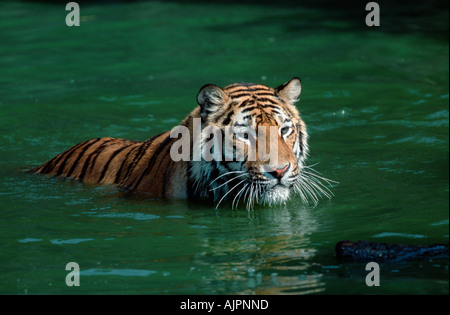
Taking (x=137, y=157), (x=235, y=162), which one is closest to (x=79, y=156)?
(x=137, y=157)

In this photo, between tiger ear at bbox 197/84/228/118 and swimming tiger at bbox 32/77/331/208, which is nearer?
swimming tiger at bbox 32/77/331/208

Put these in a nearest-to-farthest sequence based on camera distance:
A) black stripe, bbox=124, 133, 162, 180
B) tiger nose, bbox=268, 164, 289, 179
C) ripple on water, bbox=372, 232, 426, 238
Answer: ripple on water, bbox=372, 232, 426, 238 < tiger nose, bbox=268, 164, 289, 179 < black stripe, bbox=124, 133, 162, 180

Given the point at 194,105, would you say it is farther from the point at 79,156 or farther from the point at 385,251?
the point at 385,251

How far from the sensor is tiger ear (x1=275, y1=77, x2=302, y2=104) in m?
5.54

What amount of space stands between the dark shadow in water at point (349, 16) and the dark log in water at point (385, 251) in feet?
24.4

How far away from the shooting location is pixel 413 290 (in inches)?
156

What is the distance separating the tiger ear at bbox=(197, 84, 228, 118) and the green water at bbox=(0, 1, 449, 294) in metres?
0.66

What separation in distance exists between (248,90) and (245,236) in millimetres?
1041

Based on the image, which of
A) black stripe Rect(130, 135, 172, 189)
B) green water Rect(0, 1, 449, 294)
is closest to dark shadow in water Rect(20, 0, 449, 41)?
green water Rect(0, 1, 449, 294)

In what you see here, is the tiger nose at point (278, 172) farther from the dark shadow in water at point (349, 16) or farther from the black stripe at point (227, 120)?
the dark shadow in water at point (349, 16)

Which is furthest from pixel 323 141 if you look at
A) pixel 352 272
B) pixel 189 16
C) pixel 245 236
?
pixel 189 16

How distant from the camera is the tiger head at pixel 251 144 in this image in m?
5.14

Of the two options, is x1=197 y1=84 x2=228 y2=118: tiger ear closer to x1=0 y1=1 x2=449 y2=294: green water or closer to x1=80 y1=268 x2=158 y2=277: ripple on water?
x1=0 y1=1 x2=449 y2=294: green water

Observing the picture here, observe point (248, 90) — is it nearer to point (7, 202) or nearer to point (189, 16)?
point (7, 202)
